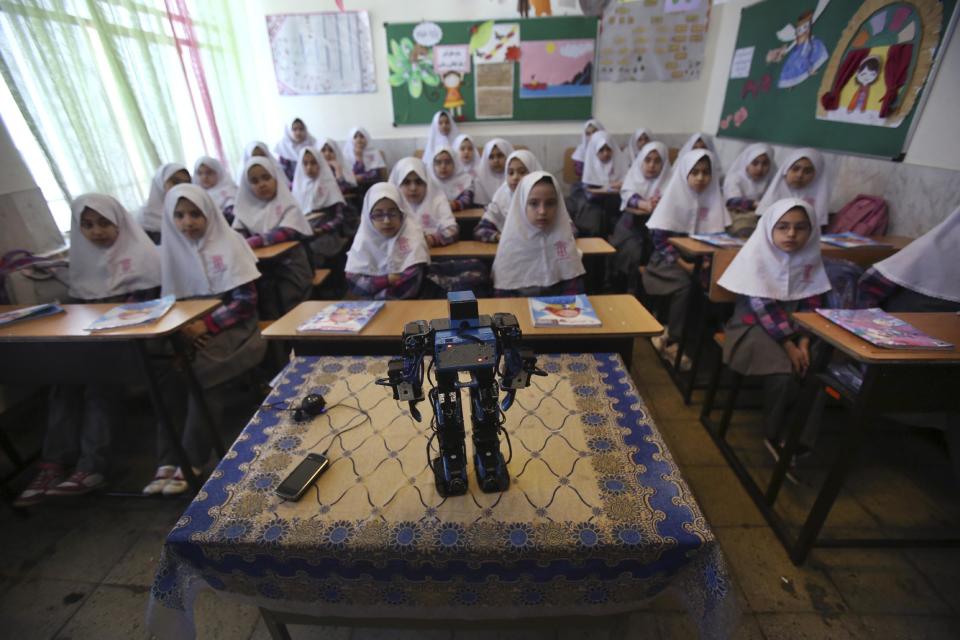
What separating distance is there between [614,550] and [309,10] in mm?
7086

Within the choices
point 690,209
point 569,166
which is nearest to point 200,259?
point 690,209

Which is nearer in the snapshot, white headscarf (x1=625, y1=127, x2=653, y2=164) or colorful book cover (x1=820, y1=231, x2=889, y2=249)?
colorful book cover (x1=820, y1=231, x2=889, y2=249)

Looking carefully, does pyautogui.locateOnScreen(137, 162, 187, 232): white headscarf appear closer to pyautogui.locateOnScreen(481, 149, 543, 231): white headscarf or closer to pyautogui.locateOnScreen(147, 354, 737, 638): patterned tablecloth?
pyautogui.locateOnScreen(481, 149, 543, 231): white headscarf

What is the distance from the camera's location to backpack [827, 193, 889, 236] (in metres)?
2.99

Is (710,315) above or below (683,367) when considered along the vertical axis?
above

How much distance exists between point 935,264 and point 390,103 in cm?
610

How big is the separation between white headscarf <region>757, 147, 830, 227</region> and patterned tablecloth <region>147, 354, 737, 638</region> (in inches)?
123

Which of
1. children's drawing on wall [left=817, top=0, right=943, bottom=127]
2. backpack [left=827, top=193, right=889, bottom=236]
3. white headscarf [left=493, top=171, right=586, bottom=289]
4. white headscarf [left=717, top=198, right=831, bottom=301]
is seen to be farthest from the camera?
backpack [left=827, top=193, right=889, bottom=236]

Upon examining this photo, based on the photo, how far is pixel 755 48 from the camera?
182 inches

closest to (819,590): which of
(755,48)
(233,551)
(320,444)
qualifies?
(320,444)

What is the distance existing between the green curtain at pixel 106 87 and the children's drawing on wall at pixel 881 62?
5787 millimetres

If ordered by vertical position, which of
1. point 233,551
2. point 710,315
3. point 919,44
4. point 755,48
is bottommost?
point 710,315

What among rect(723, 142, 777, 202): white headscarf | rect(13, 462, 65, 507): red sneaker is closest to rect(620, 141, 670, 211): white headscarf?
rect(723, 142, 777, 202): white headscarf

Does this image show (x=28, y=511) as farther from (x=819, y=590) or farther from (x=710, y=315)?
(x=710, y=315)
